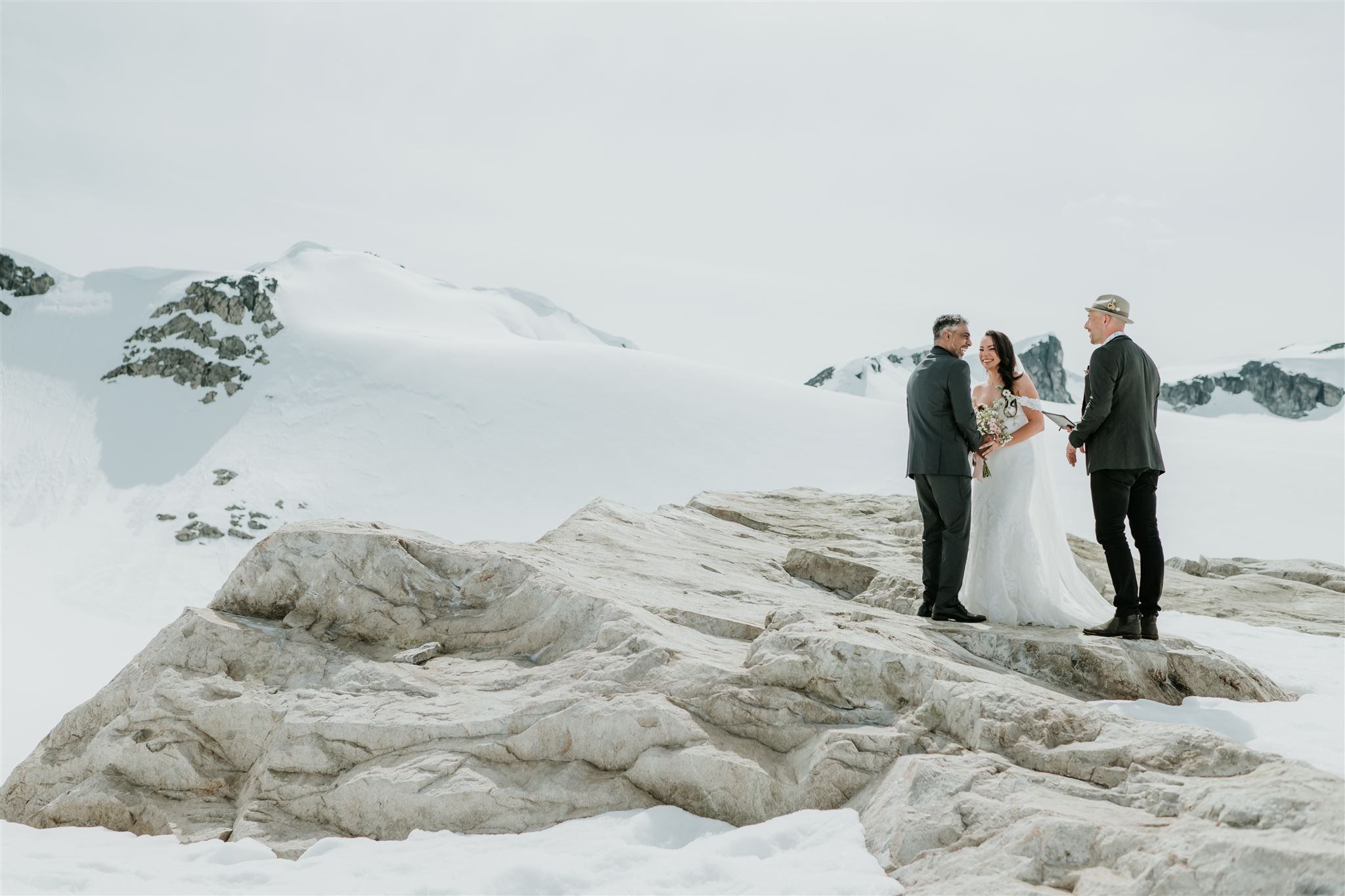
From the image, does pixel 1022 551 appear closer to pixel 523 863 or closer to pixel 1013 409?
pixel 1013 409

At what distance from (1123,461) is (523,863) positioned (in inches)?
198

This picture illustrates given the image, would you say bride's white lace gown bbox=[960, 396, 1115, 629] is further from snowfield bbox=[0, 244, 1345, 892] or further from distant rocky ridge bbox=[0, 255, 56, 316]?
distant rocky ridge bbox=[0, 255, 56, 316]

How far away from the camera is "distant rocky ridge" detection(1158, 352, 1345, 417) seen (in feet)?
482

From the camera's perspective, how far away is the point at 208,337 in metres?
46.4

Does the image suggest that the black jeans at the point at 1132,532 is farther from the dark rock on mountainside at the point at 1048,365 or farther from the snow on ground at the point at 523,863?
the dark rock on mountainside at the point at 1048,365

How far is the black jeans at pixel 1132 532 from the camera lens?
6.62 meters

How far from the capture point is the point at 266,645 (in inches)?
249

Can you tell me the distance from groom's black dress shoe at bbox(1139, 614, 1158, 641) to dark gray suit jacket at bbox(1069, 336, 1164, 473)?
3.62 ft

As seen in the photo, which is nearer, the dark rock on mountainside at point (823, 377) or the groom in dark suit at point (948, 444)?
the groom in dark suit at point (948, 444)

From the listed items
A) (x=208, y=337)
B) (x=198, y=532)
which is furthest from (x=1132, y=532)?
(x=208, y=337)

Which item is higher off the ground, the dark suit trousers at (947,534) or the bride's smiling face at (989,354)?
the bride's smiling face at (989,354)

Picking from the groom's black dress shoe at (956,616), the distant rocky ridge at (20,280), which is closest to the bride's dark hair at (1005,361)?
the groom's black dress shoe at (956,616)

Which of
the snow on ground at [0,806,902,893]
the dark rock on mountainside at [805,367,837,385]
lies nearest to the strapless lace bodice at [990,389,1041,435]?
the snow on ground at [0,806,902,893]

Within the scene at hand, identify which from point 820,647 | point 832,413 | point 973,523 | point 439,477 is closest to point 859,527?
point 973,523
